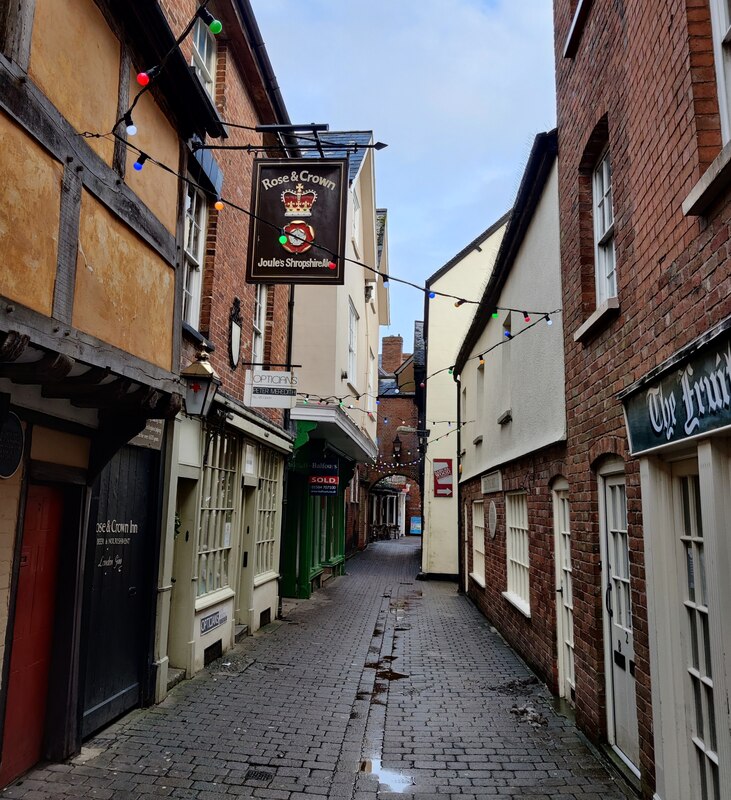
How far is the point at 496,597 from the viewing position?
10.8 meters

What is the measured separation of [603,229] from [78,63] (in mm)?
4370

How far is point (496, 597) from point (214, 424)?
18.8 feet

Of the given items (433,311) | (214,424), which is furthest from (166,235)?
(433,311)

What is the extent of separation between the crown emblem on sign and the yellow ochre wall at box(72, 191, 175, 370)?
1861 mm

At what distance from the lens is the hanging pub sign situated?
696 cm

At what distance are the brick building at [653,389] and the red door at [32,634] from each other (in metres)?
4.29

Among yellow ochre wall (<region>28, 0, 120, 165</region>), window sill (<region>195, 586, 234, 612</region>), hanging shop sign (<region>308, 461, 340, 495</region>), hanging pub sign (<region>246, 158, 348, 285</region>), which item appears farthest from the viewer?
hanging shop sign (<region>308, 461, 340, 495</region>)

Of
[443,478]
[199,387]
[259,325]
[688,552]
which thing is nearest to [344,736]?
[688,552]

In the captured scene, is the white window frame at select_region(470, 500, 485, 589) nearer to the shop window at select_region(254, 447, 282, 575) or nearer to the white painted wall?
the white painted wall

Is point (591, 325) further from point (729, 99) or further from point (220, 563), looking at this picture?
point (220, 563)

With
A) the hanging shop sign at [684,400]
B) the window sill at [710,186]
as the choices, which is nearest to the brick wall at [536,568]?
the hanging shop sign at [684,400]

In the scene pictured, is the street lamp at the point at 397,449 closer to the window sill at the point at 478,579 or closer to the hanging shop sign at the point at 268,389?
the window sill at the point at 478,579

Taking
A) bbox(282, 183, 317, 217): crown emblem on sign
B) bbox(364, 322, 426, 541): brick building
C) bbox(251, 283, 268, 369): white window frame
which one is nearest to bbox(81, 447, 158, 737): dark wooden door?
bbox(282, 183, 317, 217): crown emblem on sign

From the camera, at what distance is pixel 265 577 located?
420 inches
